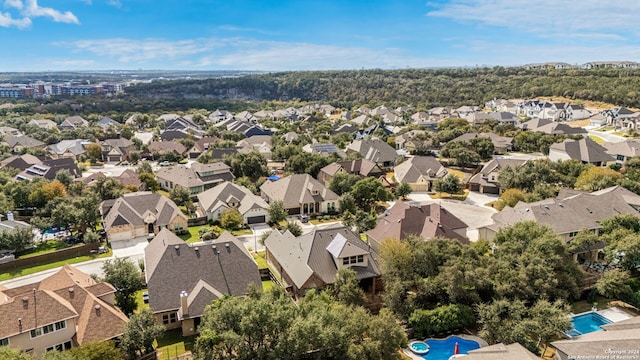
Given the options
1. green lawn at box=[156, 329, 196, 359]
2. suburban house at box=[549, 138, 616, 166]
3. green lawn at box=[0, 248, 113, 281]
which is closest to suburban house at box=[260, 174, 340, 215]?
green lawn at box=[0, 248, 113, 281]

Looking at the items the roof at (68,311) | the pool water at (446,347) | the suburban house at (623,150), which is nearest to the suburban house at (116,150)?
the roof at (68,311)

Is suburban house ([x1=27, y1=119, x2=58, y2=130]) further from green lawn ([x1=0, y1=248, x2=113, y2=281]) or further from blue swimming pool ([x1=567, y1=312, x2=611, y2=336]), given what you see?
blue swimming pool ([x1=567, y1=312, x2=611, y2=336])

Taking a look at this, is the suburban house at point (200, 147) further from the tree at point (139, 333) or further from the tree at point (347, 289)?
the tree at point (139, 333)

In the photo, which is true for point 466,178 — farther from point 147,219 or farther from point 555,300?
point 147,219

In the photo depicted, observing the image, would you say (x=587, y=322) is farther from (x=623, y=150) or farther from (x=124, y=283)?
(x=623, y=150)

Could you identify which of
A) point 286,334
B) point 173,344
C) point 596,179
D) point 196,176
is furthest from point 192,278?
point 596,179

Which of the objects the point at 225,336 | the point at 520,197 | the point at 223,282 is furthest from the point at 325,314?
the point at 520,197
